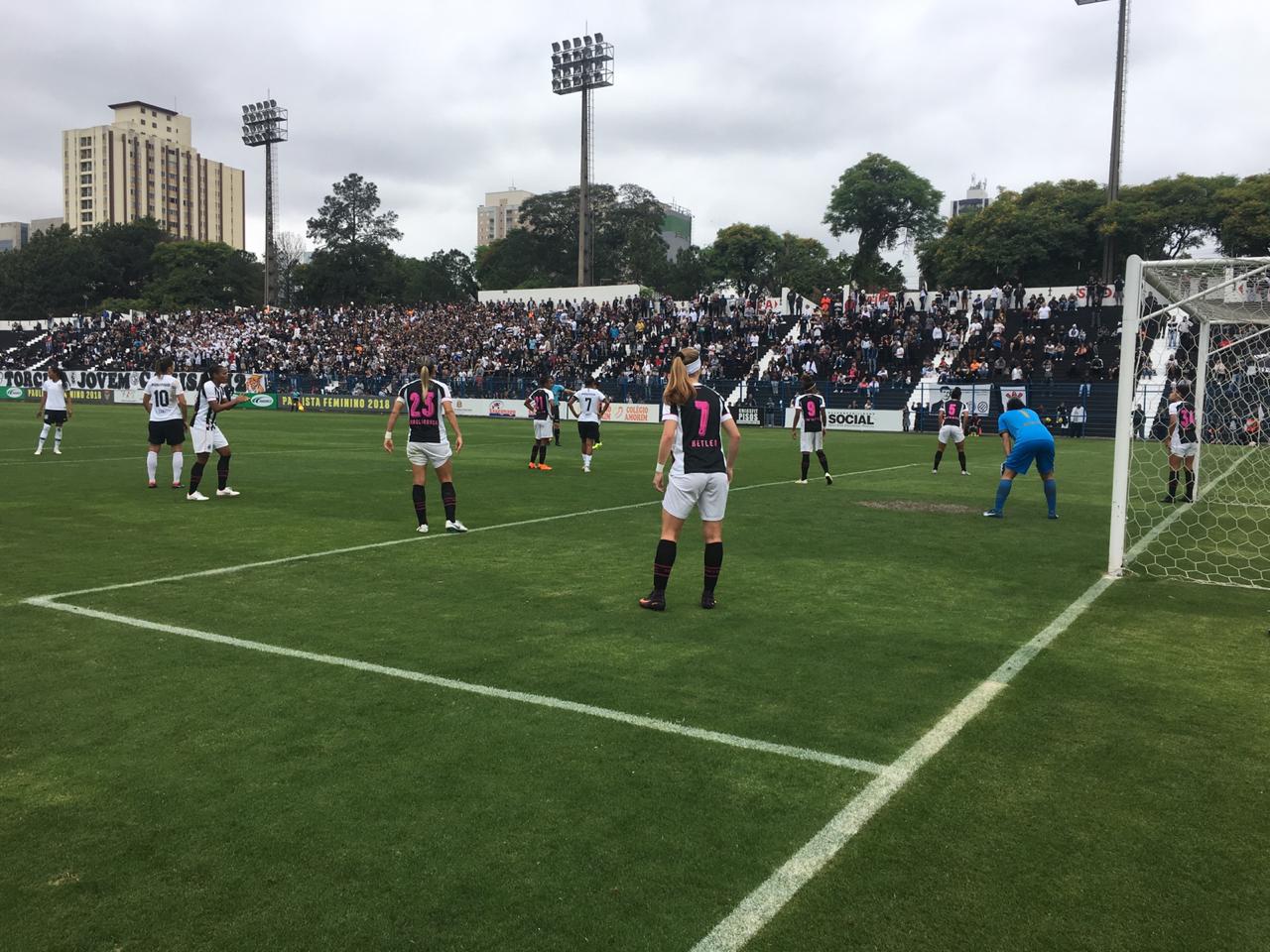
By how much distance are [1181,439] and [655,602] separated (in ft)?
35.7

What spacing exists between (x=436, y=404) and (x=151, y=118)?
191660mm

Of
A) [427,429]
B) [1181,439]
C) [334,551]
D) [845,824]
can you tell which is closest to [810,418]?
[1181,439]

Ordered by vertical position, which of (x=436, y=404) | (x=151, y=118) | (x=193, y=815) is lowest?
(x=193, y=815)

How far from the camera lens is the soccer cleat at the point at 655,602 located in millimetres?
7242

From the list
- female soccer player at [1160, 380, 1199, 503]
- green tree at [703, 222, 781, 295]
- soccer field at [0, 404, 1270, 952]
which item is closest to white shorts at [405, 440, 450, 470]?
soccer field at [0, 404, 1270, 952]

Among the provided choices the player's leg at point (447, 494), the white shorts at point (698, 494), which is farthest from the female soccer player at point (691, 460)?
the player's leg at point (447, 494)

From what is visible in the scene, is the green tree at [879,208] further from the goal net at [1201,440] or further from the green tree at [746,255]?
the goal net at [1201,440]

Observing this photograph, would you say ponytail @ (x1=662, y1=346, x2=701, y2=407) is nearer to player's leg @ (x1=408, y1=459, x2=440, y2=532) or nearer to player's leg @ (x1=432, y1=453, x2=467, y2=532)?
player's leg @ (x1=432, y1=453, x2=467, y2=532)

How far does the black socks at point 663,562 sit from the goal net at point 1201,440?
4.58 m

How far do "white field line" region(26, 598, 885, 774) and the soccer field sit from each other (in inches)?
1.0

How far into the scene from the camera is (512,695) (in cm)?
523

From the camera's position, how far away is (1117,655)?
6.16 meters

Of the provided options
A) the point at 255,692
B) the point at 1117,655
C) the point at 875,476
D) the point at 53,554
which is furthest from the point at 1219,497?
the point at 53,554

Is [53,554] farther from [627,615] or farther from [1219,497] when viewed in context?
[1219,497]
